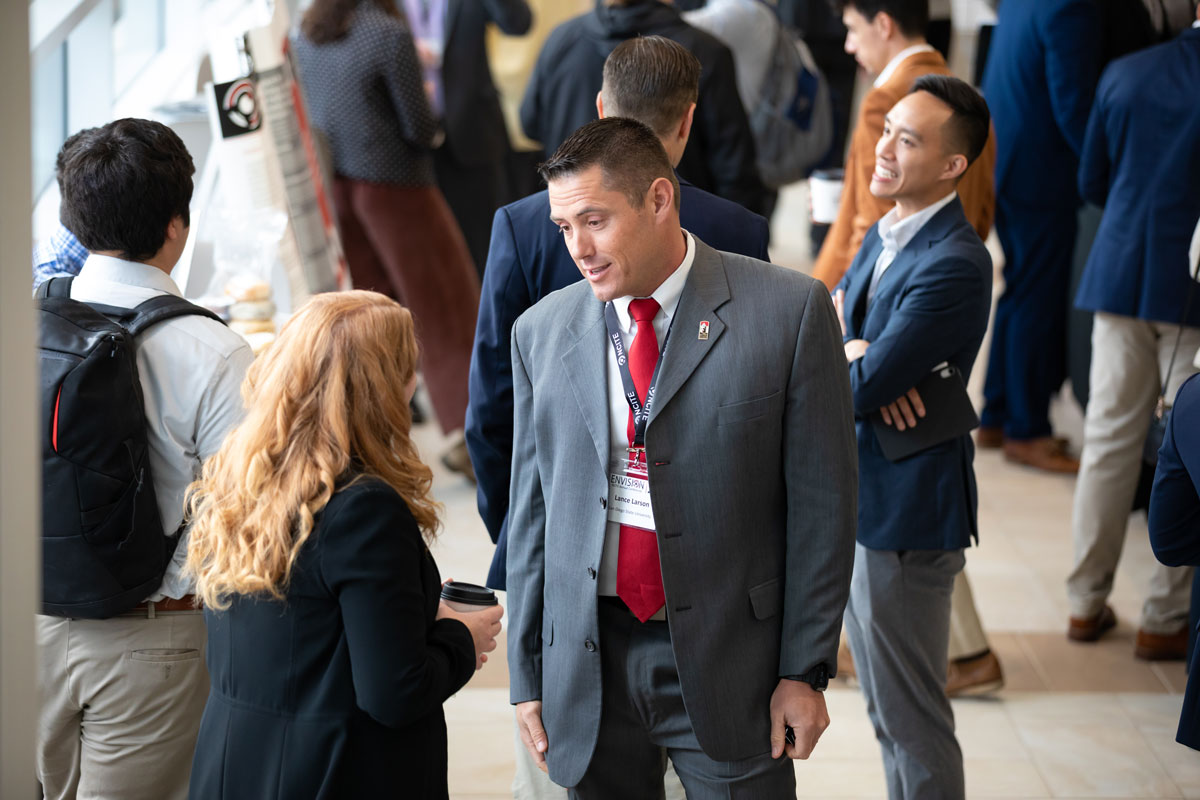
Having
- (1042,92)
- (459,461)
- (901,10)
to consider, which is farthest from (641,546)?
(1042,92)

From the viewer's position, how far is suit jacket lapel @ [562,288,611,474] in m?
1.86

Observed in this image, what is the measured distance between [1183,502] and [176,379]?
1841 mm

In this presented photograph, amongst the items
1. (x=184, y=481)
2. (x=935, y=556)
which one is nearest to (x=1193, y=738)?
(x=935, y=556)

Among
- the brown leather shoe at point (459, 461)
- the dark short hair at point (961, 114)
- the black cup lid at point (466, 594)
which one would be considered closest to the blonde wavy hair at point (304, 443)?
the black cup lid at point (466, 594)

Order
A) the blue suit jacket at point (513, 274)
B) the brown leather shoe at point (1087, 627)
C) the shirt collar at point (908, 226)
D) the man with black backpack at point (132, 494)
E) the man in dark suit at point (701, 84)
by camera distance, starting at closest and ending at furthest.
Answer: the man with black backpack at point (132, 494)
the blue suit jacket at point (513, 274)
the shirt collar at point (908, 226)
the brown leather shoe at point (1087, 627)
the man in dark suit at point (701, 84)

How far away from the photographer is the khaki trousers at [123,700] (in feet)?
7.19

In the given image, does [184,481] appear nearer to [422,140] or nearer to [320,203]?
[320,203]

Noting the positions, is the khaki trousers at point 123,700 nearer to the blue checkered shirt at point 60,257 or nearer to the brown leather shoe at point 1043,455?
the blue checkered shirt at point 60,257

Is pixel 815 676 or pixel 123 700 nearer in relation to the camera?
pixel 815 676

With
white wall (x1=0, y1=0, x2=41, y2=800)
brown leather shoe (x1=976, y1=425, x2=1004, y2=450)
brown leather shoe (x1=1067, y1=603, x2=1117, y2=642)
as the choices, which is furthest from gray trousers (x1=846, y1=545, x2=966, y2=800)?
brown leather shoe (x1=976, y1=425, x2=1004, y2=450)

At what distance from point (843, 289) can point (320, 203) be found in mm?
1753

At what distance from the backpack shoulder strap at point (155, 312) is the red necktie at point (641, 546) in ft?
2.76

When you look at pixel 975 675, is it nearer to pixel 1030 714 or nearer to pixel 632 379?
pixel 1030 714

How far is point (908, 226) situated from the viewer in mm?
2643
